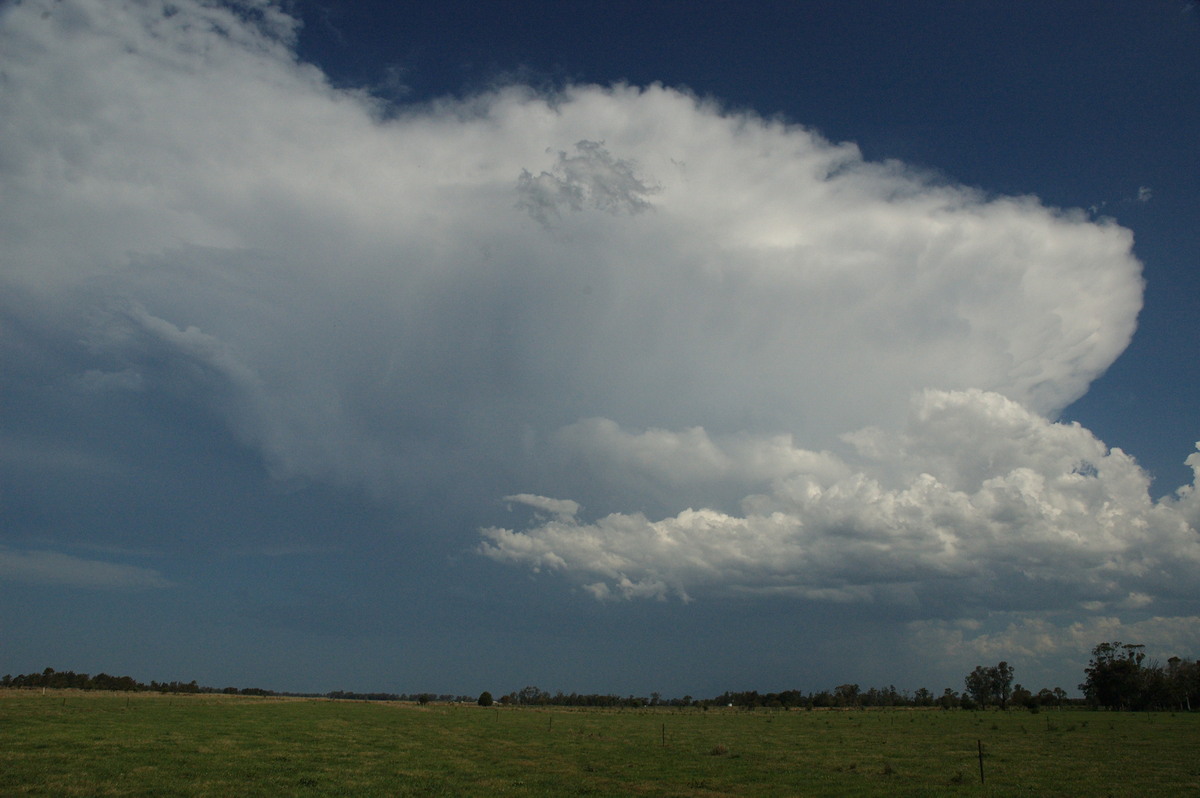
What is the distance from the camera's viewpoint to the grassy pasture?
3319 centimetres

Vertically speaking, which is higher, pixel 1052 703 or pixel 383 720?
pixel 383 720

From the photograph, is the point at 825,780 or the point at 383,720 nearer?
the point at 825,780

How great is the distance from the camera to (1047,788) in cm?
3384

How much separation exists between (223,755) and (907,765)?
4504 centimetres

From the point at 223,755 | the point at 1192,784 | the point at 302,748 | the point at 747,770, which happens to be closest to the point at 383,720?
the point at 302,748

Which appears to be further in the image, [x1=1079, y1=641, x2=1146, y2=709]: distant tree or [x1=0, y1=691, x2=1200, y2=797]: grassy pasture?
[x1=1079, y1=641, x2=1146, y2=709]: distant tree

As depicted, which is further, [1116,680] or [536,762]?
[1116,680]

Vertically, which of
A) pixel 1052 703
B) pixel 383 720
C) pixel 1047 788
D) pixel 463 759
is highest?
pixel 1047 788

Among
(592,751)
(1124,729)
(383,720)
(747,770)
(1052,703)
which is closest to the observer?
(747,770)

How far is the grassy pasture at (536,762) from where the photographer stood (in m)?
33.2

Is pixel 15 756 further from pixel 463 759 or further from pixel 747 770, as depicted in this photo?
pixel 747 770

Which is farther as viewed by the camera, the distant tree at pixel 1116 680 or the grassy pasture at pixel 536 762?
the distant tree at pixel 1116 680

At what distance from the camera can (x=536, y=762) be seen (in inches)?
1801

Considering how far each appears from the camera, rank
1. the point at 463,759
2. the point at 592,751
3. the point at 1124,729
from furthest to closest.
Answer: the point at 1124,729, the point at 592,751, the point at 463,759
